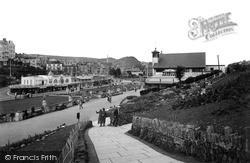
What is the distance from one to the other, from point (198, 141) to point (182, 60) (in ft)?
192

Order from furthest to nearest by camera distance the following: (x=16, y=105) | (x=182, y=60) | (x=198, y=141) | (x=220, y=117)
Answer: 1. (x=182, y=60)
2. (x=16, y=105)
3. (x=220, y=117)
4. (x=198, y=141)

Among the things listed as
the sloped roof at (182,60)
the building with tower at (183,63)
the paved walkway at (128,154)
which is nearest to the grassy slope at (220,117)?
the paved walkway at (128,154)

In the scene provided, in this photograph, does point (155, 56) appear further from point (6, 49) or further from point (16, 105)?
point (6, 49)

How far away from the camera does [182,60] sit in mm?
62688

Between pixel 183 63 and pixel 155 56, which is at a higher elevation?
pixel 155 56

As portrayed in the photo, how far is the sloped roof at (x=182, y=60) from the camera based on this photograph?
6048cm

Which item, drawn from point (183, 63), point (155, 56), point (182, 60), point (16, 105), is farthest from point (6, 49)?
point (183, 63)

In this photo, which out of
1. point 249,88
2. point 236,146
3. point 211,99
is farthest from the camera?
point 211,99

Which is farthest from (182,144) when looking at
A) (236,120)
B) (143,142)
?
(143,142)

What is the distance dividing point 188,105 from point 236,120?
366cm

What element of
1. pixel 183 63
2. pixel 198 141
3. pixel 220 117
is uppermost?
pixel 183 63

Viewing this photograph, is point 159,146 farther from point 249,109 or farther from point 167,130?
point 249,109

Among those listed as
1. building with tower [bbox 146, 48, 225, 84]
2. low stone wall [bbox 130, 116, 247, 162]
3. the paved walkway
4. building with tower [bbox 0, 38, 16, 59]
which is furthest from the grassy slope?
building with tower [bbox 0, 38, 16, 59]

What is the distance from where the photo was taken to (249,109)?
6.35 m
